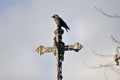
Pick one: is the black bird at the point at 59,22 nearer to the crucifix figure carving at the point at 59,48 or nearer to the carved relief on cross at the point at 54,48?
the crucifix figure carving at the point at 59,48

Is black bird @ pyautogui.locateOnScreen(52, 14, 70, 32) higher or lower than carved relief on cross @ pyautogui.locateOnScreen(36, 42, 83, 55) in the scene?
higher

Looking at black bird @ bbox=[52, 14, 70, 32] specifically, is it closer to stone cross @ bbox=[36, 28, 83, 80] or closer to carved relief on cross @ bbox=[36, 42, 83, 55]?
stone cross @ bbox=[36, 28, 83, 80]

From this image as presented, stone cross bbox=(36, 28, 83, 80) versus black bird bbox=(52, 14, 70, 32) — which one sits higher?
black bird bbox=(52, 14, 70, 32)

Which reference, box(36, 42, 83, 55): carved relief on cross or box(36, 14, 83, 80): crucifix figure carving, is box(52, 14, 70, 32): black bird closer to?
box(36, 14, 83, 80): crucifix figure carving

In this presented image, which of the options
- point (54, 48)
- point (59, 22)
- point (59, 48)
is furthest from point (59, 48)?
point (59, 22)

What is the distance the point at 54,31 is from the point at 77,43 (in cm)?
162

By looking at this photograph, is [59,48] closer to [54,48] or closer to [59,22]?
[54,48]

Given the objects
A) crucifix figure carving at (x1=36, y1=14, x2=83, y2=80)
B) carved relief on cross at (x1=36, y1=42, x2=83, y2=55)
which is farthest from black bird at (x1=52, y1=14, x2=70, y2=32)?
carved relief on cross at (x1=36, y1=42, x2=83, y2=55)

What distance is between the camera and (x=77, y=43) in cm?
1886

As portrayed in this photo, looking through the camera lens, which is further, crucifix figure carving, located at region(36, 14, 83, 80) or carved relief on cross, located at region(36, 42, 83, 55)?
carved relief on cross, located at region(36, 42, 83, 55)

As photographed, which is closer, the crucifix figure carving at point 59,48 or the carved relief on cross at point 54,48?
the crucifix figure carving at point 59,48

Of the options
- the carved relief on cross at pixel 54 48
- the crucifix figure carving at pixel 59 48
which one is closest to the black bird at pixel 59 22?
the crucifix figure carving at pixel 59 48

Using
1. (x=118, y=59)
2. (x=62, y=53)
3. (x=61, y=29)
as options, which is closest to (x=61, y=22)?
(x=61, y=29)

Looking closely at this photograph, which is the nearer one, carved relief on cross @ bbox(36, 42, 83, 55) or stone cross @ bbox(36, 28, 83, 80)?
stone cross @ bbox(36, 28, 83, 80)
